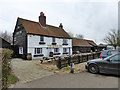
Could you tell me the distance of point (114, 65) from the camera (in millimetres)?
5016

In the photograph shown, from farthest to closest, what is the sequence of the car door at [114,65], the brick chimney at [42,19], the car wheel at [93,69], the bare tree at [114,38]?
the bare tree at [114,38]
the brick chimney at [42,19]
the car wheel at [93,69]
the car door at [114,65]

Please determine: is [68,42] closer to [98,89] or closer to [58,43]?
[58,43]

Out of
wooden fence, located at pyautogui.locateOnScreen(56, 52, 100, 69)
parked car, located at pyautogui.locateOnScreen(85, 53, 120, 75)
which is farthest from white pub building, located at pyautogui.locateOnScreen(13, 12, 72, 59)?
parked car, located at pyautogui.locateOnScreen(85, 53, 120, 75)

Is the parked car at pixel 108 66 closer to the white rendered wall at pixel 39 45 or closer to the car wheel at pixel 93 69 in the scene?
the car wheel at pixel 93 69

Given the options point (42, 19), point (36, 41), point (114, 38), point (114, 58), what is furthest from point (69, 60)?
point (114, 38)

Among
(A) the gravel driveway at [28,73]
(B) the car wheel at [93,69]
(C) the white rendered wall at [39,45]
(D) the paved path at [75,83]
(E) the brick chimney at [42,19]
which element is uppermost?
(E) the brick chimney at [42,19]

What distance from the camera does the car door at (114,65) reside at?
195 inches

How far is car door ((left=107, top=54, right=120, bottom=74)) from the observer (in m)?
4.95

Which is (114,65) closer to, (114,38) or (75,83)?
(75,83)

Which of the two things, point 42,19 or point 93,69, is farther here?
point 42,19

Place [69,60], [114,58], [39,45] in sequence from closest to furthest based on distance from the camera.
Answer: [114,58] → [69,60] → [39,45]

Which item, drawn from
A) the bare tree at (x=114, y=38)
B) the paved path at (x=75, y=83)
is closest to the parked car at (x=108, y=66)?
the paved path at (x=75, y=83)

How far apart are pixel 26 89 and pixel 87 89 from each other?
292 centimetres

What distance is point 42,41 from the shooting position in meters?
16.6
